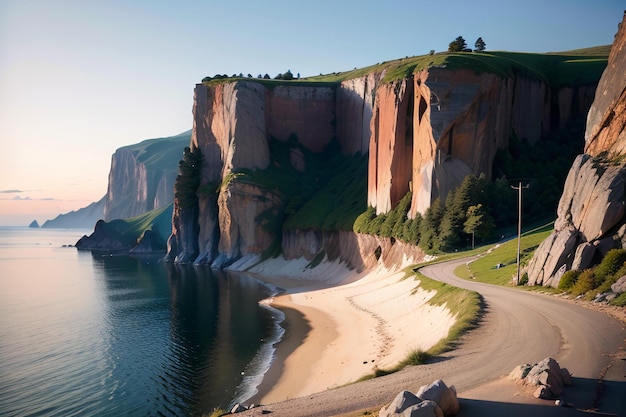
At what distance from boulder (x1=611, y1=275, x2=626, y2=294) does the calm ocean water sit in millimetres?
19847

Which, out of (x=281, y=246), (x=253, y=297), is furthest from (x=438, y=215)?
(x=281, y=246)

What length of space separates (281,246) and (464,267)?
2351 inches

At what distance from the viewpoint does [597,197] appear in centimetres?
3108

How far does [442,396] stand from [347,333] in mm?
26233

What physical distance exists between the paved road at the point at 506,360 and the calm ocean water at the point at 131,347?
1226 centimetres

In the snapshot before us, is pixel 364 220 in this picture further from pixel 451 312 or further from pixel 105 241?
pixel 105 241

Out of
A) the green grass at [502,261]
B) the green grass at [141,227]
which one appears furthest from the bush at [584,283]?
the green grass at [141,227]

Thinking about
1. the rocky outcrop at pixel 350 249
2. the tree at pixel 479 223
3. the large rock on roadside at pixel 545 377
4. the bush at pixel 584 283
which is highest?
the tree at pixel 479 223

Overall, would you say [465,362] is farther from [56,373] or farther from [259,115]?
[259,115]

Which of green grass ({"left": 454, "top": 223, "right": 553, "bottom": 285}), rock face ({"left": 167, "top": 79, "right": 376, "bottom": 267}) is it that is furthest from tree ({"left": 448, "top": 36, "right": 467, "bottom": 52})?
green grass ({"left": 454, "top": 223, "right": 553, "bottom": 285})

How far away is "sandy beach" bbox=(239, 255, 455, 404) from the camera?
91.9 feet

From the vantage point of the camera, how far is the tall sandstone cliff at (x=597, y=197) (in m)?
30.1

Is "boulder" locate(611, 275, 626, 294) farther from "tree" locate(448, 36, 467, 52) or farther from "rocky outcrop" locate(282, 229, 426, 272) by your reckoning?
"tree" locate(448, 36, 467, 52)

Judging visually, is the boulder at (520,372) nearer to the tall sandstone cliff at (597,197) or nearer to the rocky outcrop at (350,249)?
the tall sandstone cliff at (597,197)
